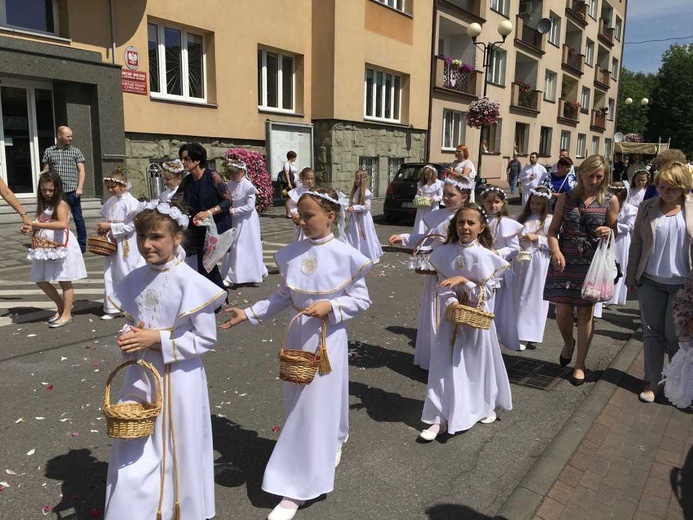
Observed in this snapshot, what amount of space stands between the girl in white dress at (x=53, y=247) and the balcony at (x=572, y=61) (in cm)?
3617

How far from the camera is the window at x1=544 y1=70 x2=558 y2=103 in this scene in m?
35.2

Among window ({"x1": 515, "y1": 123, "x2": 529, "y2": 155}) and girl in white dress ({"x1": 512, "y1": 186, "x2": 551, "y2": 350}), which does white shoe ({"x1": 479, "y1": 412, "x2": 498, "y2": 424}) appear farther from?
window ({"x1": 515, "y1": 123, "x2": 529, "y2": 155})

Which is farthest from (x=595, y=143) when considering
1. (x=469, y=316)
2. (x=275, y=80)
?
(x=469, y=316)

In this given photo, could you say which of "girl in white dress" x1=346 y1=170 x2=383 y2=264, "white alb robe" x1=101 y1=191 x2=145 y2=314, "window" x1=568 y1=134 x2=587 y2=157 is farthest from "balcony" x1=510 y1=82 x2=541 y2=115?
"white alb robe" x1=101 y1=191 x2=145 y2=314

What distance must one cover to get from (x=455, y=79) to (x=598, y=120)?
78.1ft

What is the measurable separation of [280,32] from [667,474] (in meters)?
17.0

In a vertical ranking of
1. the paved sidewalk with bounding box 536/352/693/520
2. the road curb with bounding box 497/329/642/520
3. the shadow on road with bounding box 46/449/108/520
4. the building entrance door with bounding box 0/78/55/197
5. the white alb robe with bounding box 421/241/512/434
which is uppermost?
the building entrance door with bounding box 0/78/55/197

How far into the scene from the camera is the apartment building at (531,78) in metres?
25.2

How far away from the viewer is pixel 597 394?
190 inches

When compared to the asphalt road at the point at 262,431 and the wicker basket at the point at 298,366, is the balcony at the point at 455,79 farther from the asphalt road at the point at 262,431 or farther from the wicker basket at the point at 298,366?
the wicker basket at the point at 298,366

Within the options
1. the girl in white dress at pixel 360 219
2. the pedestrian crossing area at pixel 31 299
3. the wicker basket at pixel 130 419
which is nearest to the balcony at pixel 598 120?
the girl in white dress at pixel 360 219

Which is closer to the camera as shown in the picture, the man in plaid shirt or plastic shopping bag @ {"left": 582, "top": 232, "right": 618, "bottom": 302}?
plastic shopping bag @ {"left": 582, "top": 232, "right": 618, "bottom": 302}

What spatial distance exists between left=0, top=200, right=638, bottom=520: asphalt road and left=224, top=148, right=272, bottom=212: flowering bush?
10.1m

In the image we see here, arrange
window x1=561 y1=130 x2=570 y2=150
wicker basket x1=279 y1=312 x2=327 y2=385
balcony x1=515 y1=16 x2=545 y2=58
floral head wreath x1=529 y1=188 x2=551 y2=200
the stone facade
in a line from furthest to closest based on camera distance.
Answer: window x1=561 y1=130 x2=570 y2=150 < balcony x1=515 y1=16 x2=545 y2=58 < the stone facade < floral head wreath x1=529 y1=188 x2=551 y2=200 < wicker basket x1=279 y1=312 x2=327 y2=385
